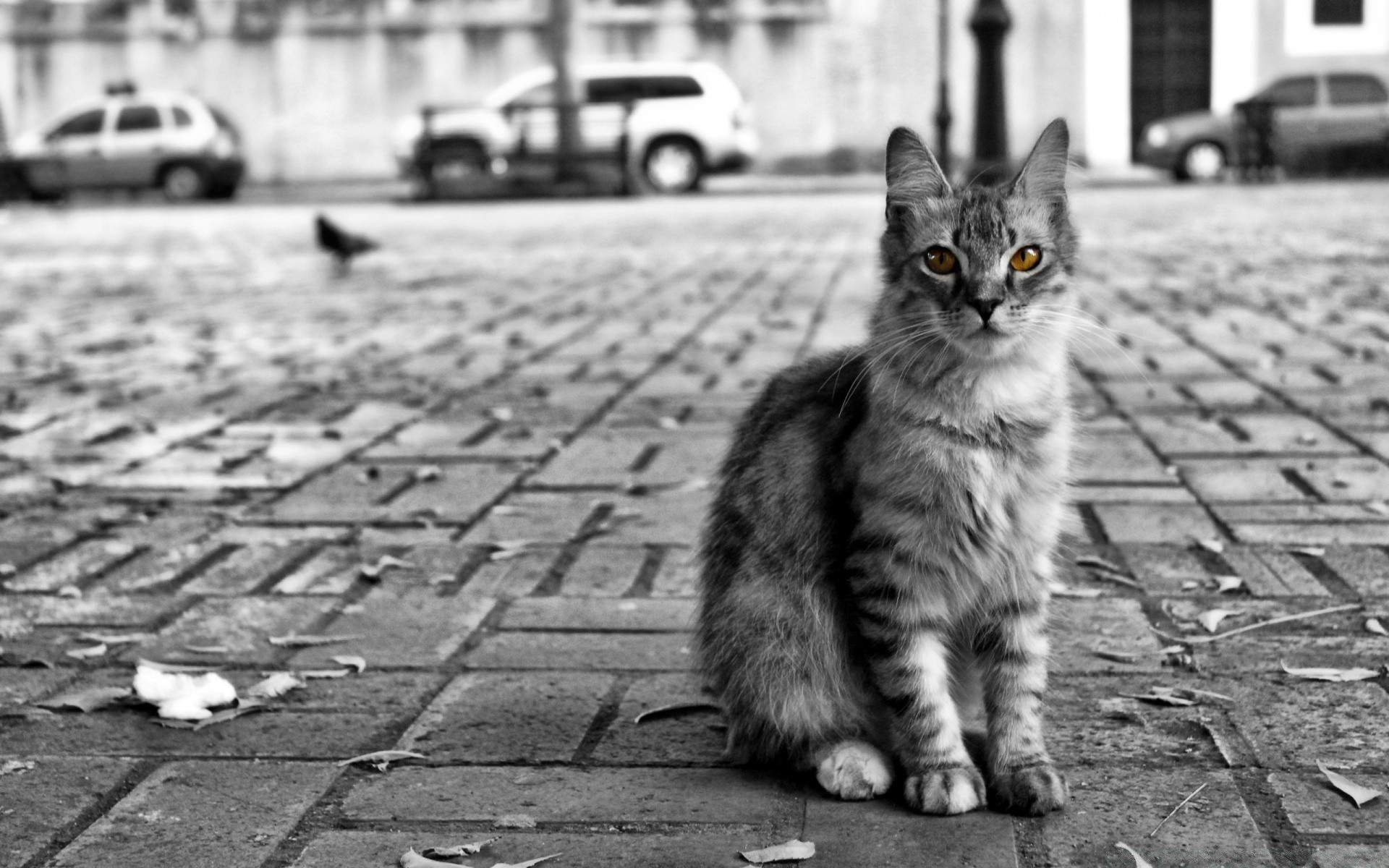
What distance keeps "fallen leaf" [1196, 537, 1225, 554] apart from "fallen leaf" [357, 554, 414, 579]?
6.39ft

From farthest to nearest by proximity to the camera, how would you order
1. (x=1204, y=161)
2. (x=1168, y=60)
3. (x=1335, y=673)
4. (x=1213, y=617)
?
(x=1168, y=60) < (x=1204, y=161) < (x=1213, y=617) < (x=1335, y=673)

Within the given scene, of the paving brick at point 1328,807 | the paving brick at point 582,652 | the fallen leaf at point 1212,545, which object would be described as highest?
the fallen leaf at point 1212,545

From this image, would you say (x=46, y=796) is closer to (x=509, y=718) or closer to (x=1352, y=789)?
(x=509, y=718)

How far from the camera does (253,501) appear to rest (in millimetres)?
4750

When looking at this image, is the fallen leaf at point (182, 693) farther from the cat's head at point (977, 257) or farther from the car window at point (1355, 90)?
the car window at point (1355, 90)

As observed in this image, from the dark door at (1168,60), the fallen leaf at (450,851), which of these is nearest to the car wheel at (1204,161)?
the dark door at (1168,60)

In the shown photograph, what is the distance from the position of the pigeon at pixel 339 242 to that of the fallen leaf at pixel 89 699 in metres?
9.61

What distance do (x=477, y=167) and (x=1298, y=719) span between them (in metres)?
21.6

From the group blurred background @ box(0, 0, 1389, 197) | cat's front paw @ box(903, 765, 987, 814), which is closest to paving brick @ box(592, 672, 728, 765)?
cat's front paw @ box(903, 765, 987, 814)

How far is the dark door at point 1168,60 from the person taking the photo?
2864cm

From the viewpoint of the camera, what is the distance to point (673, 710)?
3.07 metres

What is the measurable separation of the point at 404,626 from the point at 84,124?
25.5 m

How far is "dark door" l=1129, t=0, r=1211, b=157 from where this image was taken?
28.6 metres

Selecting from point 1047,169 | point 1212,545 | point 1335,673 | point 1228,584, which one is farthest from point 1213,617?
point 1047,169
